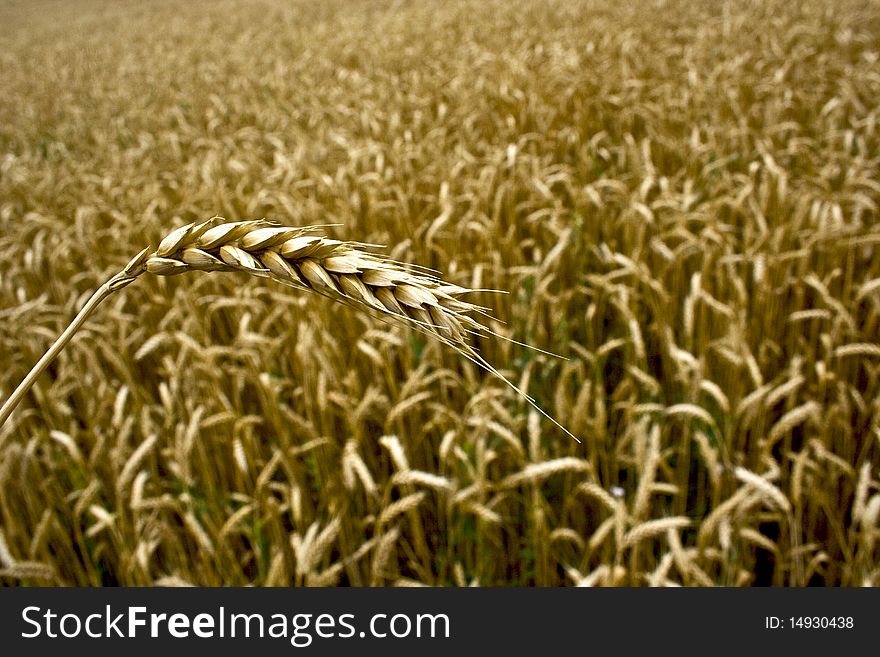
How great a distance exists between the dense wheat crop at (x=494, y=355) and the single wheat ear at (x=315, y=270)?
0.91m

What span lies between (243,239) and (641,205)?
6.68 feet

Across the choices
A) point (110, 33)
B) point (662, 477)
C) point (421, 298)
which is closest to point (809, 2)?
point (662, 477)

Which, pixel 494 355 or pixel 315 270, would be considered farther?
pixel 494 355

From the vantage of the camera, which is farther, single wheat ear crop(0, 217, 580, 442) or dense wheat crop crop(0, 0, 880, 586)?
dense wheat crop crop(0, 0, 880, 586)

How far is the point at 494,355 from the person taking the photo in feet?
7.23

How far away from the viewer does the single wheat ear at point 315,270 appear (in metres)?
0.48

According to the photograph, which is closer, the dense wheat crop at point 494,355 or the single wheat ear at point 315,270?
the single wheat ear at point 315,270

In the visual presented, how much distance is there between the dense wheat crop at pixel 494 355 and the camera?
162cm

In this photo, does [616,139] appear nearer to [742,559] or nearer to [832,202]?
[832,202]

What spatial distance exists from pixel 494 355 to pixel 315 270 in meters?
1.70

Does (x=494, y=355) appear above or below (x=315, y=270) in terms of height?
below

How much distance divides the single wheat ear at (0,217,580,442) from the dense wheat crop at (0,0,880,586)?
0.91 meters

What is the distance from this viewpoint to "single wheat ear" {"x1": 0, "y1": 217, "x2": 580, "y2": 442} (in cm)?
48

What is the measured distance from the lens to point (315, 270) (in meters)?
0.53
